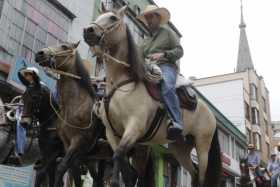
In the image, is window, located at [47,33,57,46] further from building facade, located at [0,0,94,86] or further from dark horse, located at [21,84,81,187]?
dark horse, located at [21,84,81,187]

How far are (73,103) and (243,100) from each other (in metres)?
36.1

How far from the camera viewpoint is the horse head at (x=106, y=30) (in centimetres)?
510

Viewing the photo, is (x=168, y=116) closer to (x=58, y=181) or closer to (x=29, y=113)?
(x=58, y=181)

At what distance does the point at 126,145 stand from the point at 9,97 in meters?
9.22

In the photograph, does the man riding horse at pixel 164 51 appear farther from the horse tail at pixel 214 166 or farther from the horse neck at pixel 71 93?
the horse neck at pixel 71 93

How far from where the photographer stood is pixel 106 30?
17.3 ft

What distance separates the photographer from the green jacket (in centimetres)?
601

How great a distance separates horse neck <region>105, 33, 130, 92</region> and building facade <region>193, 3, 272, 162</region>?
1396 inches

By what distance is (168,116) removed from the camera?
5.42 m

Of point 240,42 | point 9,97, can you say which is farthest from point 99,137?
point 240,42

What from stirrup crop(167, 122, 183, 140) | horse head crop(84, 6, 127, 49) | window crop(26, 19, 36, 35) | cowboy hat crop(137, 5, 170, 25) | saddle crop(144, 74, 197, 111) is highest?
window crop(26, 19, 36, 35)

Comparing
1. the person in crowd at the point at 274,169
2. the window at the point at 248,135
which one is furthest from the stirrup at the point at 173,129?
the window at the point at 248,135

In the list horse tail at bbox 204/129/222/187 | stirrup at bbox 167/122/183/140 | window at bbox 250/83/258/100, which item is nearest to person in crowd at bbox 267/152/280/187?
horse tail at bbox 204/129/222/187

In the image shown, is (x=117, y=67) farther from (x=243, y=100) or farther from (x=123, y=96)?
(x=243, y=100)
